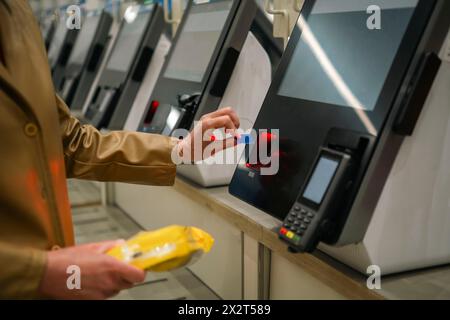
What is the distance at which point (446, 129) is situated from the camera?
0.99 m

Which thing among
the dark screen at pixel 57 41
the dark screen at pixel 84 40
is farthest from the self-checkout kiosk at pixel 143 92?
the dark screen at pixel 57 41

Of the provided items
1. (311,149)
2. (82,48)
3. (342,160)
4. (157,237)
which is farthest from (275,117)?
(82,48)

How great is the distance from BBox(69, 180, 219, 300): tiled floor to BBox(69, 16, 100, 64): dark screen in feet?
3.27

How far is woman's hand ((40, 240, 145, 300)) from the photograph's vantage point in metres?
0.76

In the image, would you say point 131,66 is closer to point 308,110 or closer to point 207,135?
point 207,135

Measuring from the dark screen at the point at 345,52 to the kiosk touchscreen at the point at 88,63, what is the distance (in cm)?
246

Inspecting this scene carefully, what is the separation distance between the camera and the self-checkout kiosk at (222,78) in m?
1.60

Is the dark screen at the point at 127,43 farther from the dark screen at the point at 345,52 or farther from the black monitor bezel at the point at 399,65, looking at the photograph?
the black monitor bezel at the point at 399,65

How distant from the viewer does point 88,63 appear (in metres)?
3.41

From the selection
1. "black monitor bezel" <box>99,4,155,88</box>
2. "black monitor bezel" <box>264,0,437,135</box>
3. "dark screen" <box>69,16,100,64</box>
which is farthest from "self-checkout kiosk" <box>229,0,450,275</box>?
"dark screen" <box>69,16,100,64</box>

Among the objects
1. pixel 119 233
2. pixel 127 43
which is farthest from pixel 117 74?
pixel 119 233

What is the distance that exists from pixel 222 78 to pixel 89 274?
994 millimetres

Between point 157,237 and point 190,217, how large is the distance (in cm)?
113
